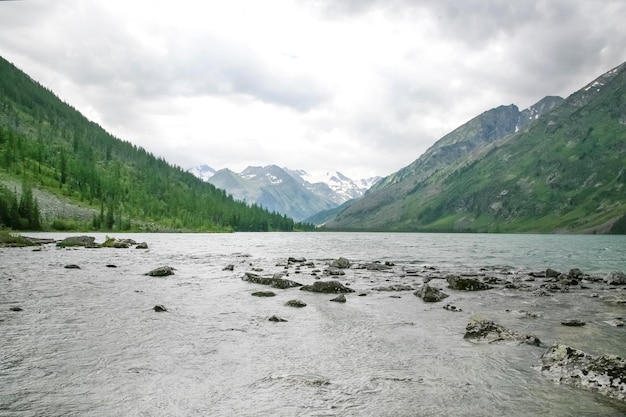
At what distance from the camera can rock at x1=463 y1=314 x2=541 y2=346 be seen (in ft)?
61.0

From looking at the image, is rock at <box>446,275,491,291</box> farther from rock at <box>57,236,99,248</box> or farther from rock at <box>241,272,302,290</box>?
rock at <box>57,236,99,248</box>

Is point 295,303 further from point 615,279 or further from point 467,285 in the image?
point 615,279

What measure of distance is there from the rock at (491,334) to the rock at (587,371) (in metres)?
3.44

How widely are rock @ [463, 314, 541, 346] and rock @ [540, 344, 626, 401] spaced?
344 centimetres

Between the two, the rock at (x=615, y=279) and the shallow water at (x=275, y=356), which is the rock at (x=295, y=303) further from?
the rock at (x=615, y=279)

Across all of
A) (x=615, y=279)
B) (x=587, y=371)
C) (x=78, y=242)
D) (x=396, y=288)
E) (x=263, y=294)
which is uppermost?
(x=78, y=242)

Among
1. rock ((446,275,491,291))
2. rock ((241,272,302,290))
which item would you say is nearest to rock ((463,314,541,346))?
rock ((446,275,491,291))

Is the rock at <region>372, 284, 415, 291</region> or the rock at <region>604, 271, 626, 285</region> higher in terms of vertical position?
the rock at <region>604, 271, 626, 285</region>

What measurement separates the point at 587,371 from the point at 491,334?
5953mm

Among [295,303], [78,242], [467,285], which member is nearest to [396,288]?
[467,285]

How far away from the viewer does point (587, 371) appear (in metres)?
13.5

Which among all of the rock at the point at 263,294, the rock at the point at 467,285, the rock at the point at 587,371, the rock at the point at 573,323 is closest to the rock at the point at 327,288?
the rock at the point at 263,294

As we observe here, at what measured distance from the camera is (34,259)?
51.7 m

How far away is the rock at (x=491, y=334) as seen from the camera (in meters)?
18.6
